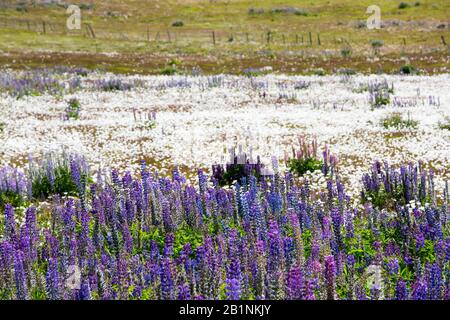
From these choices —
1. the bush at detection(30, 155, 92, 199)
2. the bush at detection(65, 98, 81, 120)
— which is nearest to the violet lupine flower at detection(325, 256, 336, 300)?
the bush at detection(30, 155, 92, 199)

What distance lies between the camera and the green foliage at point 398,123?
20.9 meters

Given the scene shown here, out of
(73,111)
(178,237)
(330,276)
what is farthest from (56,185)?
(73,111)

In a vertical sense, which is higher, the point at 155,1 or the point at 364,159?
the point at 155,1

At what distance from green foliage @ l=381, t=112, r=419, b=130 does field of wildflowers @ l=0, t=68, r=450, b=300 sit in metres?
0.11

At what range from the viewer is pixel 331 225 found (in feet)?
29.6

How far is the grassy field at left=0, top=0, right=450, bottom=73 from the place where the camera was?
49.9 meters

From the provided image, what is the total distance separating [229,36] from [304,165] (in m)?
64.6

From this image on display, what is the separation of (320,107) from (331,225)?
17.7 metres

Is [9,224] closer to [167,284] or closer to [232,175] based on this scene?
[167,284]

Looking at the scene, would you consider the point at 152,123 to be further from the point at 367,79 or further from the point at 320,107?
the point at 367,79

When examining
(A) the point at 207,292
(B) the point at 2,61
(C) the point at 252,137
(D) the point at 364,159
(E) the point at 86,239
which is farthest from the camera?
(B) the point at 2,61

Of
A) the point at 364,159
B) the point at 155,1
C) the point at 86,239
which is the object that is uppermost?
the point at 155,1

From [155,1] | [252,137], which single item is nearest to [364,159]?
[252,137]
